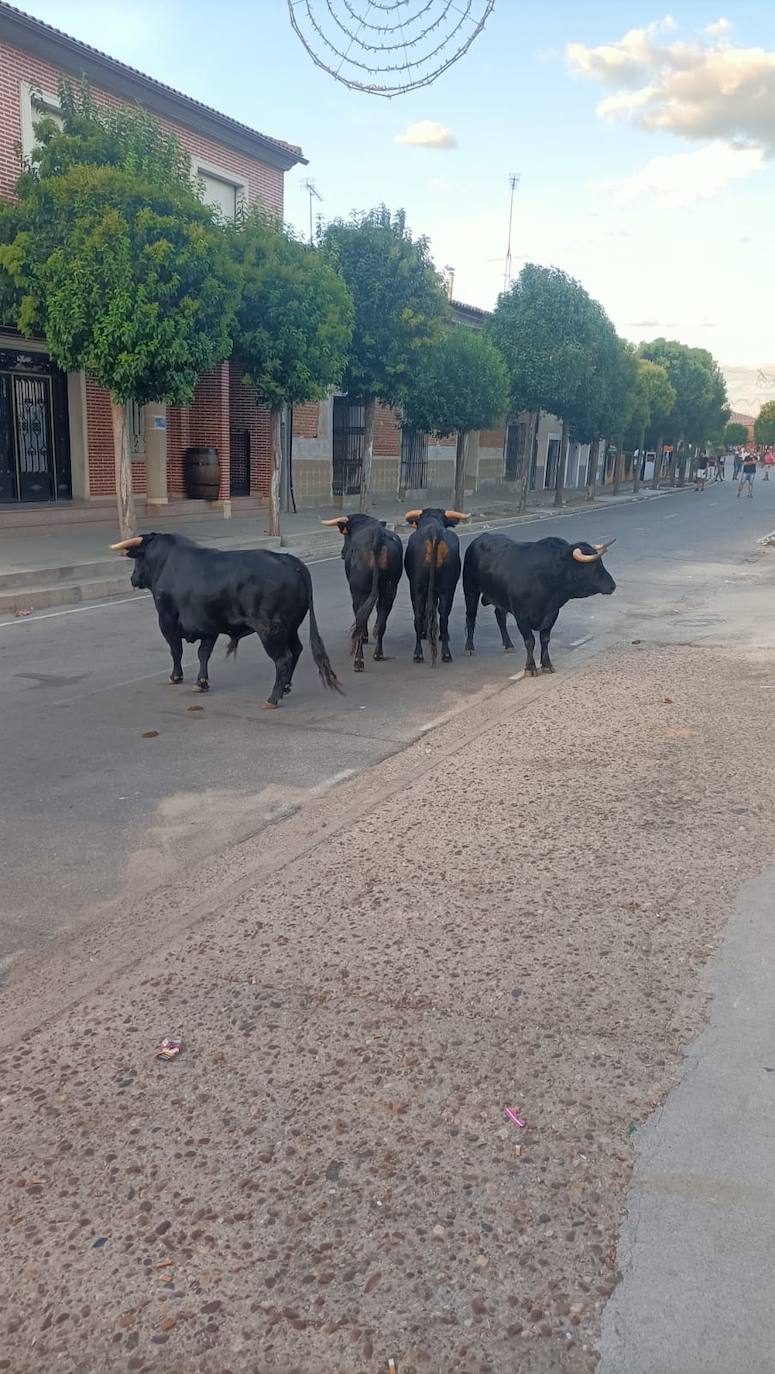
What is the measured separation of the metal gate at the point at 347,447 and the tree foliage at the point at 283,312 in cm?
1141

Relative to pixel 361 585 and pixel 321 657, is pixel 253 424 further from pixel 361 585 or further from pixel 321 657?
pixel 321 657

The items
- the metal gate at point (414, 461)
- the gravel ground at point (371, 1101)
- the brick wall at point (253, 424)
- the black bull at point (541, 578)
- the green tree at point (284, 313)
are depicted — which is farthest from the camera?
the metal gate at point (414, 461)

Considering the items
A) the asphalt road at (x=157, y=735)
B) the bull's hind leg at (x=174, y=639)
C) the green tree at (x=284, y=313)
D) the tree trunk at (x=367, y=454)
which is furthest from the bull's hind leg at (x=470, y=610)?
the tree trunk at (x=367, y=454)

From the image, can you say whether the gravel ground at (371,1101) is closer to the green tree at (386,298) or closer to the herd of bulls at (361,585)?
the herd of bulls at (361,585)

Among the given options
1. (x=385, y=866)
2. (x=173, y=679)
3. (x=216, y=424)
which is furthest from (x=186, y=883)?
(x=216, y=424)

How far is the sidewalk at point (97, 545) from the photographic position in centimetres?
1374

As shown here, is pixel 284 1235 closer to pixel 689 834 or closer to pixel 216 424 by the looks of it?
pixel 689 834

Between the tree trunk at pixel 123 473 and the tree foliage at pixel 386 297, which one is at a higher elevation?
the tree foliage at pixel 386 297

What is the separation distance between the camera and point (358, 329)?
23109mm

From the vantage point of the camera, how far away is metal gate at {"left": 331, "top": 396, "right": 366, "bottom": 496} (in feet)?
98.9

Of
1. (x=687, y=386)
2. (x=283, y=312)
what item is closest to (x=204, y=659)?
(x=283, y=312)

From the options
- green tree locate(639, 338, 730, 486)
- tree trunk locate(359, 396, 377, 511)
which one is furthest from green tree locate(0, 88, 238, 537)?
green tree locate(639, 338, 730, 486)

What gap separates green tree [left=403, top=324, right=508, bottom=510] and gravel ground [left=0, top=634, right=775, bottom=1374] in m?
21.7

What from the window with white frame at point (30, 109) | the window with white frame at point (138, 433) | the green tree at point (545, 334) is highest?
the window with white frame at point (30, 109)
